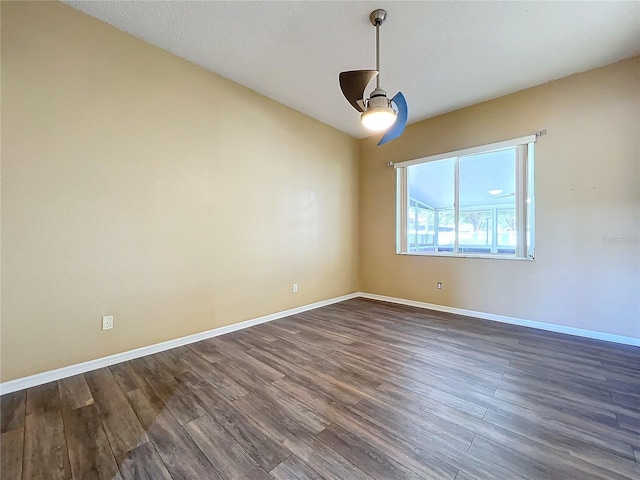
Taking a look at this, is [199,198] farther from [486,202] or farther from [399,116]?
[486,202]

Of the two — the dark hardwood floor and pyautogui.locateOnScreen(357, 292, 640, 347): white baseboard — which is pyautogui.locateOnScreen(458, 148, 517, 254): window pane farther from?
the dark hardwood floor

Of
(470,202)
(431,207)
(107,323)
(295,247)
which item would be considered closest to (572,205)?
(470,202)

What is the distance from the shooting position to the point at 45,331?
2104mm

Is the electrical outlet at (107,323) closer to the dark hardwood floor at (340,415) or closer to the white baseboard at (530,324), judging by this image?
the dark hardwood floor at (340,415)

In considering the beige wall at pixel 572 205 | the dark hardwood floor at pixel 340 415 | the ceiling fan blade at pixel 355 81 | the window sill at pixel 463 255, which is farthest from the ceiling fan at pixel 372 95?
the window sill at pixel 463 255

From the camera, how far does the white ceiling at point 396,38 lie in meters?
2.21

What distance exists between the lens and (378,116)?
7.13 ft

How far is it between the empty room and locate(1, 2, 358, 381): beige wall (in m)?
0.02

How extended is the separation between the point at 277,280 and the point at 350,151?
2.91 m

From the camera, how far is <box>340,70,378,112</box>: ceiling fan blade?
6.76 ft

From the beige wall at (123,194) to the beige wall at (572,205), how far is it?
112 inches

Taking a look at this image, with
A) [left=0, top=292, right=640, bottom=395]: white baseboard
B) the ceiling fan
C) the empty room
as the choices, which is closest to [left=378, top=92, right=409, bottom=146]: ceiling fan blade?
the ceiling fan

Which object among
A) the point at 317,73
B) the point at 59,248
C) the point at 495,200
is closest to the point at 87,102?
the point at 59,248

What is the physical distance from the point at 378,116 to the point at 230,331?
288 cm
